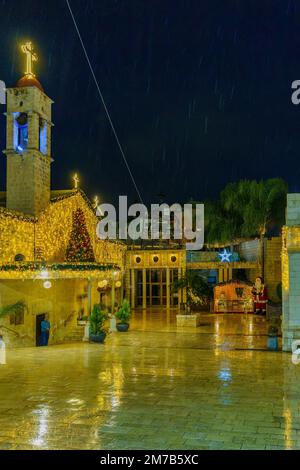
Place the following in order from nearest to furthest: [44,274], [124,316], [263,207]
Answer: [44,274]
[124,316]
[263,207]

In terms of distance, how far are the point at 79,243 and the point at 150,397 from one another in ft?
40.1

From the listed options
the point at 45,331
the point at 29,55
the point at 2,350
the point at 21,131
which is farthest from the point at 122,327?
the point at 29,55

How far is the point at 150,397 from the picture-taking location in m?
10.2

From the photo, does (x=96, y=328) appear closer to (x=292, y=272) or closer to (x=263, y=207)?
(x=292, y=272)

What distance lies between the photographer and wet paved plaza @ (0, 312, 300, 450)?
7.68 meters

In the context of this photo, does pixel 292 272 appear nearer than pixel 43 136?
Yes

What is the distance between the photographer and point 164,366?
13609 mm

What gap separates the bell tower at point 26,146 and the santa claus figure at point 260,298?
14435 mm

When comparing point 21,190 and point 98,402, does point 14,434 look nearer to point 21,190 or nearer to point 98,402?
point 98,402

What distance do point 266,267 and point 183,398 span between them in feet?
67.8

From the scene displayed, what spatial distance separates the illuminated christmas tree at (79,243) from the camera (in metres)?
21.1

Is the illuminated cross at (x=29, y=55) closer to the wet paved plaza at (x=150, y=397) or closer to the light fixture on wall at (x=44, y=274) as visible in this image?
the light fixture on wall at (x=44, y=274)

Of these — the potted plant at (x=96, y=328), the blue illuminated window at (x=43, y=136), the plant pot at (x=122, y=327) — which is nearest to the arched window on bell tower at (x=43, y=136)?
the blue illuminated window at (x=43, y=136)

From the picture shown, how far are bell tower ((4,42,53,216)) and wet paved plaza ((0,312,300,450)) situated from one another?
5.59m
